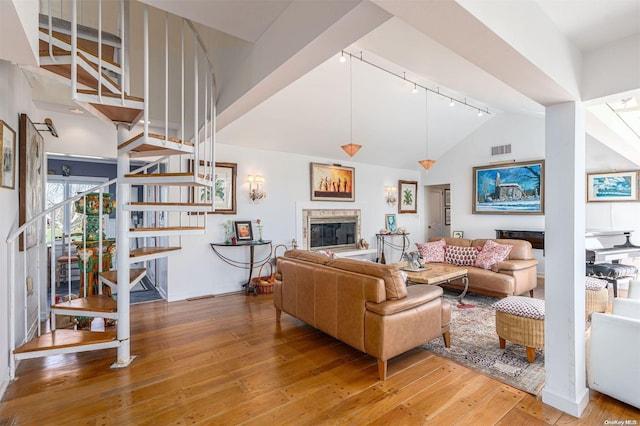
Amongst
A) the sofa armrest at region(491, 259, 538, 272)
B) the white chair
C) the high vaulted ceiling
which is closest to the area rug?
the white chair

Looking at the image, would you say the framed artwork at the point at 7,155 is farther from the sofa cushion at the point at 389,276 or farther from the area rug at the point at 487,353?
the area rug at the point at 487,353

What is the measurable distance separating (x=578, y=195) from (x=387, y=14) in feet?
5.79

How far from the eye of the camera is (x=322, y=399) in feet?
7.36

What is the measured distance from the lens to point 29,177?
3029 mm

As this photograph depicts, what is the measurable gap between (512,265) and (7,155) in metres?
5.82

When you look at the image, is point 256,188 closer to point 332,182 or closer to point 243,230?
point 243,230

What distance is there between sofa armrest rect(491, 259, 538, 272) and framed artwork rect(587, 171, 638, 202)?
227cm

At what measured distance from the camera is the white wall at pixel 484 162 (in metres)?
6.29

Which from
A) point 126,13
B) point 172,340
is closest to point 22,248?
point 172,340

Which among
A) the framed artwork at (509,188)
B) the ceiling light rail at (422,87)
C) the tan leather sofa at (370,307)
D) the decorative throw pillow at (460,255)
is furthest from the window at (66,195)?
the framed artwork at (509,188)

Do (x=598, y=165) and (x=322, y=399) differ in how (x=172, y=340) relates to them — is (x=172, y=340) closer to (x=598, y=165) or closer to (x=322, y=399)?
(x=322, y=399)

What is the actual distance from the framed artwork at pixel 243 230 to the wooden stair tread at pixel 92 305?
237 cm

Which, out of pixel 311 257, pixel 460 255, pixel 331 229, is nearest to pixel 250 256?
pixel 331 229

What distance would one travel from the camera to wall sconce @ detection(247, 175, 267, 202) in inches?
216
